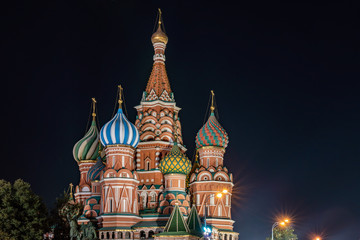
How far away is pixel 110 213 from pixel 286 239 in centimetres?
1976

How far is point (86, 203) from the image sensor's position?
52125 millimetres

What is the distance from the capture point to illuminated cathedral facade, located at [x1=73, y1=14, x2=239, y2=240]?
48.1 m

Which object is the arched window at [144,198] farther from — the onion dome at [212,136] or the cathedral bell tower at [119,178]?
the onion dome at [212,136]

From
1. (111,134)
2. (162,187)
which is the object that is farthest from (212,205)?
(111,134)

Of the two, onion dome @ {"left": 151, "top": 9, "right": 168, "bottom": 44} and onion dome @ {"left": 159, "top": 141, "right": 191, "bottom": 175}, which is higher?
onion dome @ {"left": 151, "top": 9, "right": 168, "bottom": 44}

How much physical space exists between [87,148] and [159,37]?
13543 millimetres

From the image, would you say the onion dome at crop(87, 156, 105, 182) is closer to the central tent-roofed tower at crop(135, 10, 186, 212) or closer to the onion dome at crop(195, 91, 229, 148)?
the central tent-roofed tower at crop(135, 10, 186, 212)

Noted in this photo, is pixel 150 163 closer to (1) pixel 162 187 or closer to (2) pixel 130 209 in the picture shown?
(1) pixel 162 187

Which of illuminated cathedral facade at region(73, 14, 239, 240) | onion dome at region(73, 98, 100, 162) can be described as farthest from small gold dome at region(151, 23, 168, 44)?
onion dome at region(73, 98, 100, 162)

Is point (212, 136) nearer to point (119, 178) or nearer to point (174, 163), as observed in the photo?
point (174, 163)

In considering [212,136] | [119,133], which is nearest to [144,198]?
[119,133]

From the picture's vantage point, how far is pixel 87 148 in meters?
58.0

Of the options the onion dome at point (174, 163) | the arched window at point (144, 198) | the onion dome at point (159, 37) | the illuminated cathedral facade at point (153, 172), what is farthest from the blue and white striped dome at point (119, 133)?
the onion dome at point (159, 37)

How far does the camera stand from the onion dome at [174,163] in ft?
166
